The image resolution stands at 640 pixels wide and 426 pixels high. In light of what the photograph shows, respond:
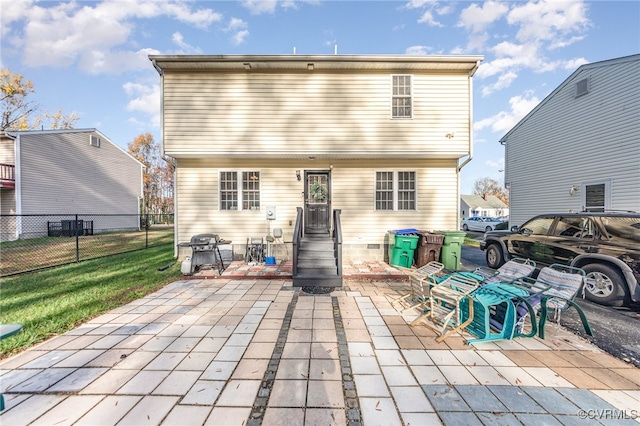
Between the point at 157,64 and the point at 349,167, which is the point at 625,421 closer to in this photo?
the point at 349,167

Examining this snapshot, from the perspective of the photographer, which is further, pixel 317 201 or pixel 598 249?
pixel 317 201

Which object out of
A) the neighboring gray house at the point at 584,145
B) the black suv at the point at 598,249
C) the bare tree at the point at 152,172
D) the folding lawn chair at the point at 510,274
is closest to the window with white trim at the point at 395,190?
the black suv at the point at 598,249

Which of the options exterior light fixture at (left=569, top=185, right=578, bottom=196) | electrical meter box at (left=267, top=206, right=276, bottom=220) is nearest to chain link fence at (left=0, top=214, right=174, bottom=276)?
electrical meter box at (left=267, top=206, right=276, bottom=220)

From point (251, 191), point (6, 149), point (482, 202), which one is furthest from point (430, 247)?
point (482, 202)

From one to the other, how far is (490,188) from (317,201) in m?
52.5

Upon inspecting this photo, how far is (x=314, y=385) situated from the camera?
2.39 metres

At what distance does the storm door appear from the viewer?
7.95m

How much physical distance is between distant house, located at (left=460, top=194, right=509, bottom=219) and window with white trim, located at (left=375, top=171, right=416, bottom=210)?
34.6 meters

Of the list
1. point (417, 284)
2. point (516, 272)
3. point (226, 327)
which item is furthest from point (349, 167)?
point (226, 327)

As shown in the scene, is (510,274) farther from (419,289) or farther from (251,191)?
(251,191)

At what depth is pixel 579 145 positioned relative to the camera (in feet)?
34.9

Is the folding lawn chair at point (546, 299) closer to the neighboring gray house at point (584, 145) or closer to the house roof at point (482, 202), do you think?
the neighboring gray house at point (584, 145)

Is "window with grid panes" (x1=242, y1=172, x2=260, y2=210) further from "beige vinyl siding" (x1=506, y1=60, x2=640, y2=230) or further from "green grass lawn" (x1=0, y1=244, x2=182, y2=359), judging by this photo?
"beige vinyl siding" (x1=506, y1=60, x2=640, y2=230)

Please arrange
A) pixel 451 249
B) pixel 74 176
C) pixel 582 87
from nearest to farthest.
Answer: pixel 451 249, pixel 582 87, pixel 74 176
